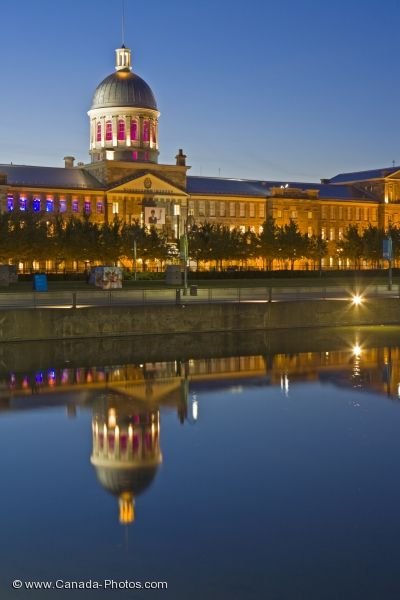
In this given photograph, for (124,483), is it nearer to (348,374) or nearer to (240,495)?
(240,495)

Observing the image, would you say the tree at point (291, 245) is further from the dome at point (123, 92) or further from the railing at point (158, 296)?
the railing at point (158, 296)

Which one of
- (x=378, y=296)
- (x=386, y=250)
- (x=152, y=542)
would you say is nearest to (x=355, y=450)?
(x=152, y=542)

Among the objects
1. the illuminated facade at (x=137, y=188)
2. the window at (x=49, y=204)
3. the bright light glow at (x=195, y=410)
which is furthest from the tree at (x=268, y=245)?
the bright light glow at (x=195, y=410)

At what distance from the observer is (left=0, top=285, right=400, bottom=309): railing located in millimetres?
39125

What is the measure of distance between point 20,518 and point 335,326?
1092 inches

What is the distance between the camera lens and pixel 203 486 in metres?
14.0

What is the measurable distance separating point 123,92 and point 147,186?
448 inches

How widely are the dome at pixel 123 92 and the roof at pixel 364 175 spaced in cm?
3785

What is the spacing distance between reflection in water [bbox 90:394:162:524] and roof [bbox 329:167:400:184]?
121m

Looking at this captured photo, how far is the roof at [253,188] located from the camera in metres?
124

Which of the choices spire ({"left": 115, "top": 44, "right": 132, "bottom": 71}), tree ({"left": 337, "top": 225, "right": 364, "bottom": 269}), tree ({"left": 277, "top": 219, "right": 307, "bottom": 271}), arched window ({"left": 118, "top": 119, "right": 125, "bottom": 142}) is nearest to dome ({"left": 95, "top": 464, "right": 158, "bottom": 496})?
tree ({"left": 277, "top": 219, "right": 307, "bottom": 271})

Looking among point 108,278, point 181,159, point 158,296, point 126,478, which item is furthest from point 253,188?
point 126,478

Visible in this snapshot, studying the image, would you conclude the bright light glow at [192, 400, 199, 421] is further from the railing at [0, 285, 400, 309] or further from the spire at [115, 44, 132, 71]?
the spire at [115, 44, 132, 71]

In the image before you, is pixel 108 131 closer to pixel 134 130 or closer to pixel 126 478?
pixel 134 130
